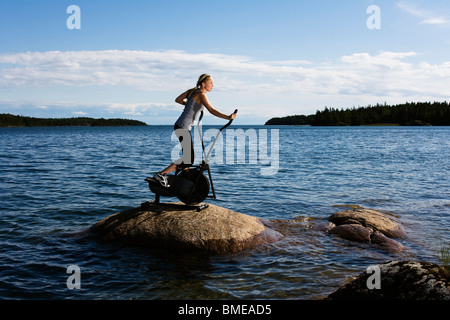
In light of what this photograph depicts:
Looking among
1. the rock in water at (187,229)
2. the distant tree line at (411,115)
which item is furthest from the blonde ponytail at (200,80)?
the distant tree line at (411,115)

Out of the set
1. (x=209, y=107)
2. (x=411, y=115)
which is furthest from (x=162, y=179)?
(x=411, y=115)

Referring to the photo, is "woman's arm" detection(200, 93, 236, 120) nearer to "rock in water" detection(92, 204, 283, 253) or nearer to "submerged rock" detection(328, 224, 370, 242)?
Result: "rock in water" detection(92, 204, 283, 253)

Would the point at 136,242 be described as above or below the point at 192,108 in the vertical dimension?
below

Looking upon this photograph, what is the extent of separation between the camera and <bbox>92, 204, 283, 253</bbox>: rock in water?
9117 mm

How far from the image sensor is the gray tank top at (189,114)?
861cm

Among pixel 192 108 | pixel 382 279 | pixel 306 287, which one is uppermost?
pixel 192 108

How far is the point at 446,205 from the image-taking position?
1546 cm

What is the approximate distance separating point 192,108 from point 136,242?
3741 mm

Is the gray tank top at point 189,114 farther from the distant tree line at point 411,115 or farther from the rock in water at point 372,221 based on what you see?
the distant tree line at point 411,115

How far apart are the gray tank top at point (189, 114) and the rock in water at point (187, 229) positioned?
2381 mm

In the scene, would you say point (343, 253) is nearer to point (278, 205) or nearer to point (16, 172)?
point (278, 205)

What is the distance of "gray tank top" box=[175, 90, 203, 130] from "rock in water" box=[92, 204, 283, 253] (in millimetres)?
2381

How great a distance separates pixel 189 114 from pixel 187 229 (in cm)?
282

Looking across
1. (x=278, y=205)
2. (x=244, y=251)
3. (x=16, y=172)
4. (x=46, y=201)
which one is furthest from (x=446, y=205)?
(x=16, y=172)
